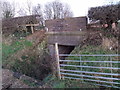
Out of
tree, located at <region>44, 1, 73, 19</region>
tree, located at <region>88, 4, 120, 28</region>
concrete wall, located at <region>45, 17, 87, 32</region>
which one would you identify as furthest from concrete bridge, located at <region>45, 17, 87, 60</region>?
tree, located at <region>44, 1, 73, 19</region>

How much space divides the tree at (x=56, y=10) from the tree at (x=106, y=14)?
19.6 feet

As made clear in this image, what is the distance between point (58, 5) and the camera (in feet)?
40.5

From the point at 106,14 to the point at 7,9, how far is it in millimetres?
9067

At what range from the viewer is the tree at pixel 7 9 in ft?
37.7

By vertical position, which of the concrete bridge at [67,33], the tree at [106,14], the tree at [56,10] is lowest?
the concrete bridge at [67,33]

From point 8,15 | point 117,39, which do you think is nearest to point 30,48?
point 117,39

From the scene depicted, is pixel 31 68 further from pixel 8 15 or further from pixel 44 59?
pixel 8 15

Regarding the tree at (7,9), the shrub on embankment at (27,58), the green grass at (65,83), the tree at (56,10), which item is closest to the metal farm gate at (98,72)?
the green grass at (65,83)

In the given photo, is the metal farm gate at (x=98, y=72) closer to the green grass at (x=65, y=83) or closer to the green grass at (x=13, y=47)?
the green grass at (x=65, y=83)

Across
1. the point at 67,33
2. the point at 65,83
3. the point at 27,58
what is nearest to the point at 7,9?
the point at 27,58

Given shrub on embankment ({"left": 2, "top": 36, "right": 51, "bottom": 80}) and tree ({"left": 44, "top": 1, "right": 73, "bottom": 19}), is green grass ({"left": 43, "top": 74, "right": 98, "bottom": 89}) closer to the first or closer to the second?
shrub on embankment ({"left": 2, "top": 36, "right": 51, "bottom": 80})

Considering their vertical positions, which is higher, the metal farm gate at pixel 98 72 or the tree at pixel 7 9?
the tree at pixel 7 9

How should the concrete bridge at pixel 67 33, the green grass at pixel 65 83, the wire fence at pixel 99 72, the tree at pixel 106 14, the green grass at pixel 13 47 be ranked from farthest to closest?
the green grass at pixel 13 47 < the concrete bridge at pixel 67 33 < the tree at pixel 106 14 < the green grass at pixel 65 83 < the wire fence at pixel 99 72

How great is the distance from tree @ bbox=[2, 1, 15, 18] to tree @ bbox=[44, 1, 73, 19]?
2927 millimetres
